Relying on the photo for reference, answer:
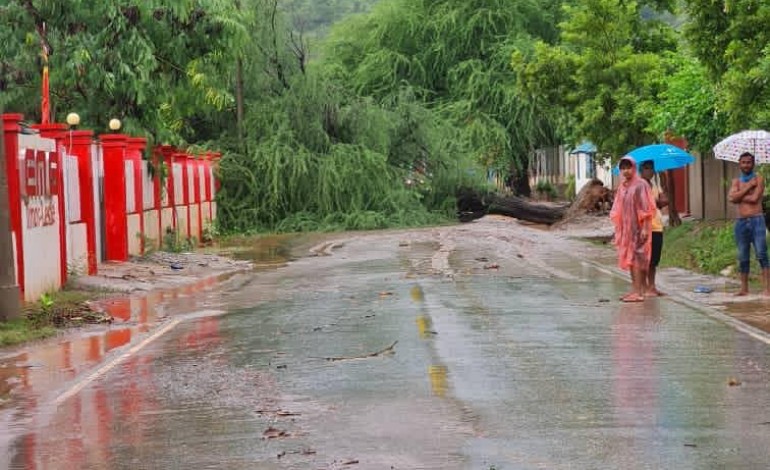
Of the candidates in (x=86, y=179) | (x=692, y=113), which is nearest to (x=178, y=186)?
(x=86, y=179)

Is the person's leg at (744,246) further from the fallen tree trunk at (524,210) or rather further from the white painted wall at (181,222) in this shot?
the fallen tree trunk at (524,210)

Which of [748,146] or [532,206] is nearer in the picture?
[748,146]

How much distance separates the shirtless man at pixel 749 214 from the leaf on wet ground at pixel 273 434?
10.3 metres

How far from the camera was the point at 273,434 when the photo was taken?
27.6 feet

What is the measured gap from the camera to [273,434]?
8.42 metres

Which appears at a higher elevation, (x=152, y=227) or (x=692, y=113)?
(x=692, y=113)

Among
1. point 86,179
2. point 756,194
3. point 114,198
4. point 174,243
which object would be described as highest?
point 86,179

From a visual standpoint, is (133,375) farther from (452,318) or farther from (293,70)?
(293,70)

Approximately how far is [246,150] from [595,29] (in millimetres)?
16192

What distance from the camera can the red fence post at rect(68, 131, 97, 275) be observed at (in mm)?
23703

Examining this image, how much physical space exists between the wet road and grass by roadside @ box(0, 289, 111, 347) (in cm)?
117

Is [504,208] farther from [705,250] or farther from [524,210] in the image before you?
[705,250]

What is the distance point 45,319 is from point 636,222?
771 centimetres

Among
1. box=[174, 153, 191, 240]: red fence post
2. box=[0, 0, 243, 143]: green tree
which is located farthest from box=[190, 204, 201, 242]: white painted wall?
box=[0, 0, 243, 143]: green tree
